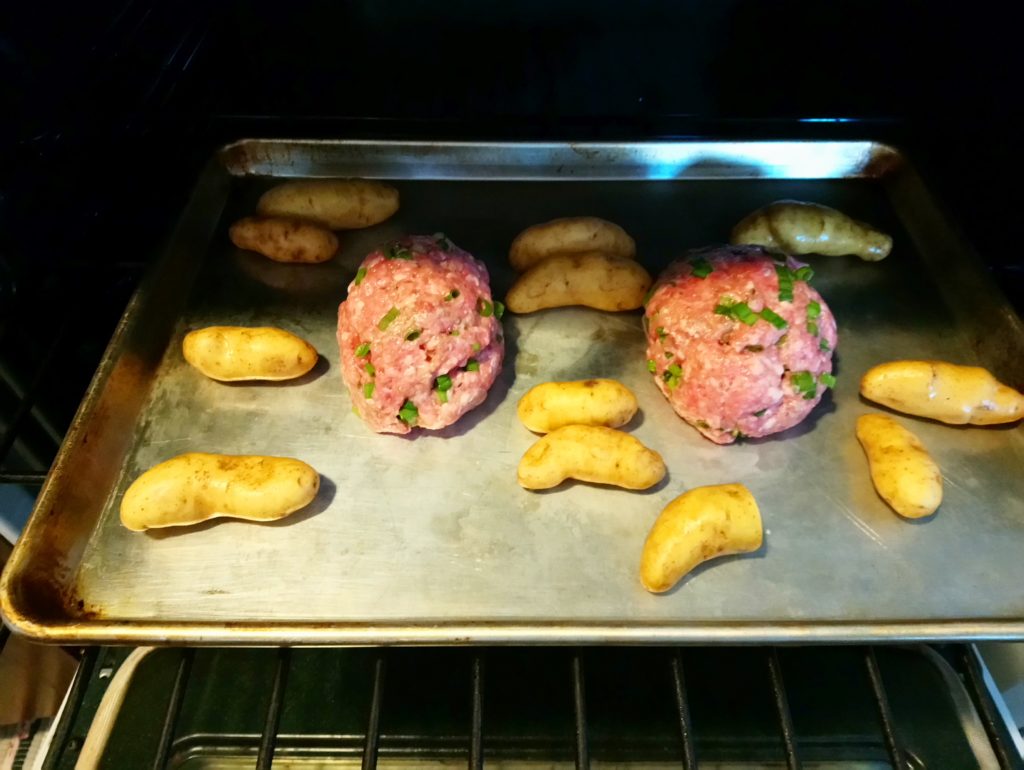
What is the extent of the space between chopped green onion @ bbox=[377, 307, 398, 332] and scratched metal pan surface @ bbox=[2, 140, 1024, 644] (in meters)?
0.23

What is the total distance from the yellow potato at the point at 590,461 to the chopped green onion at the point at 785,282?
406 mm

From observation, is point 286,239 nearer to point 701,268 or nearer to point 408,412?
point 408,412

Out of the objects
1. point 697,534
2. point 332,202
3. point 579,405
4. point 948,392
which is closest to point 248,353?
point 332,202

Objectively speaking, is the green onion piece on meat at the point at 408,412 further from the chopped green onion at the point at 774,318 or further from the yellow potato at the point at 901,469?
the yellow potato at the point at 901,469

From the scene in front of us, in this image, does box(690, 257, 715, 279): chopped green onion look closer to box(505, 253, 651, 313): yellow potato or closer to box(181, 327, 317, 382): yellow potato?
box(505, 253, 651, 313): yellow potato

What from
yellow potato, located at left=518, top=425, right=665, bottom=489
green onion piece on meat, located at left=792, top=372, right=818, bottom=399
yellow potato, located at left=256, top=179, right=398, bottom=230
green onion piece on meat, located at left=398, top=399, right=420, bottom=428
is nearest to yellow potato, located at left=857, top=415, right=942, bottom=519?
green onion piece on meat, located at left=792, top=372, right=818, bottom=399

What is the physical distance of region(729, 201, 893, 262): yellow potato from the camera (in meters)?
1.75

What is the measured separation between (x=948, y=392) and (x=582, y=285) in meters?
0.77

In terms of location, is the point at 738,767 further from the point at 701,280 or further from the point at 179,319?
the point at 179,319

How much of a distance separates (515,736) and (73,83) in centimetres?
149

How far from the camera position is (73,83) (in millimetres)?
1411

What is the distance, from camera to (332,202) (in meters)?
1.81

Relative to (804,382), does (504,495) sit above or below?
below

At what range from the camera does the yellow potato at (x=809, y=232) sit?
1749 millimetres
